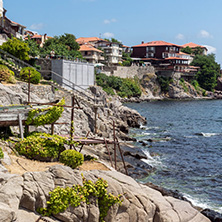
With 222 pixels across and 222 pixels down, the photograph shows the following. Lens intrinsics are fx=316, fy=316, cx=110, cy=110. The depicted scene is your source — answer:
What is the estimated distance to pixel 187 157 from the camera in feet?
113

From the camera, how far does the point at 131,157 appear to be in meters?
31.4

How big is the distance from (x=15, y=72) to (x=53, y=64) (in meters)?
9.23

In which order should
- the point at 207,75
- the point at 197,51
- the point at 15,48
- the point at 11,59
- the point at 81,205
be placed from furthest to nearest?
the point at 197,51, the point at 207,75, the point at 15,48, the point at 11,59, the point at 81,205

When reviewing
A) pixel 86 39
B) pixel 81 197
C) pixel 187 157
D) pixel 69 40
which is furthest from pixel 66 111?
pixel 86 39

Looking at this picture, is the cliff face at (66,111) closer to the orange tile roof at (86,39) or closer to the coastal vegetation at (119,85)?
the coastal vegetation at (119,85)

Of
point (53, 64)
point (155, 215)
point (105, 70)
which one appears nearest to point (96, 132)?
point (53, 64)

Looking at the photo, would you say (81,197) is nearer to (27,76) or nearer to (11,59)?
(27,76)

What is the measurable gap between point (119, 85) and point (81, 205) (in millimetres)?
87265

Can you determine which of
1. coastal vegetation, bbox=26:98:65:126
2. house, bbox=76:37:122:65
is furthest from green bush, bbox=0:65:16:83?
house, bbox=76:37:122:65

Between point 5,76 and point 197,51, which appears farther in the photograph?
point 197,51

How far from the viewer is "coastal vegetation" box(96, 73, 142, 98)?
9326 cm

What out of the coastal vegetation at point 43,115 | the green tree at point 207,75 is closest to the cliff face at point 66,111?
the coastal vegetation at point 43,115

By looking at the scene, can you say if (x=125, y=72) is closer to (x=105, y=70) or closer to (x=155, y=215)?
(x=105, y=70)

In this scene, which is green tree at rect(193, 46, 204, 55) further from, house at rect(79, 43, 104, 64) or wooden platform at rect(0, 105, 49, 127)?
wooden platform at rect(0, 105, 49, 127)
